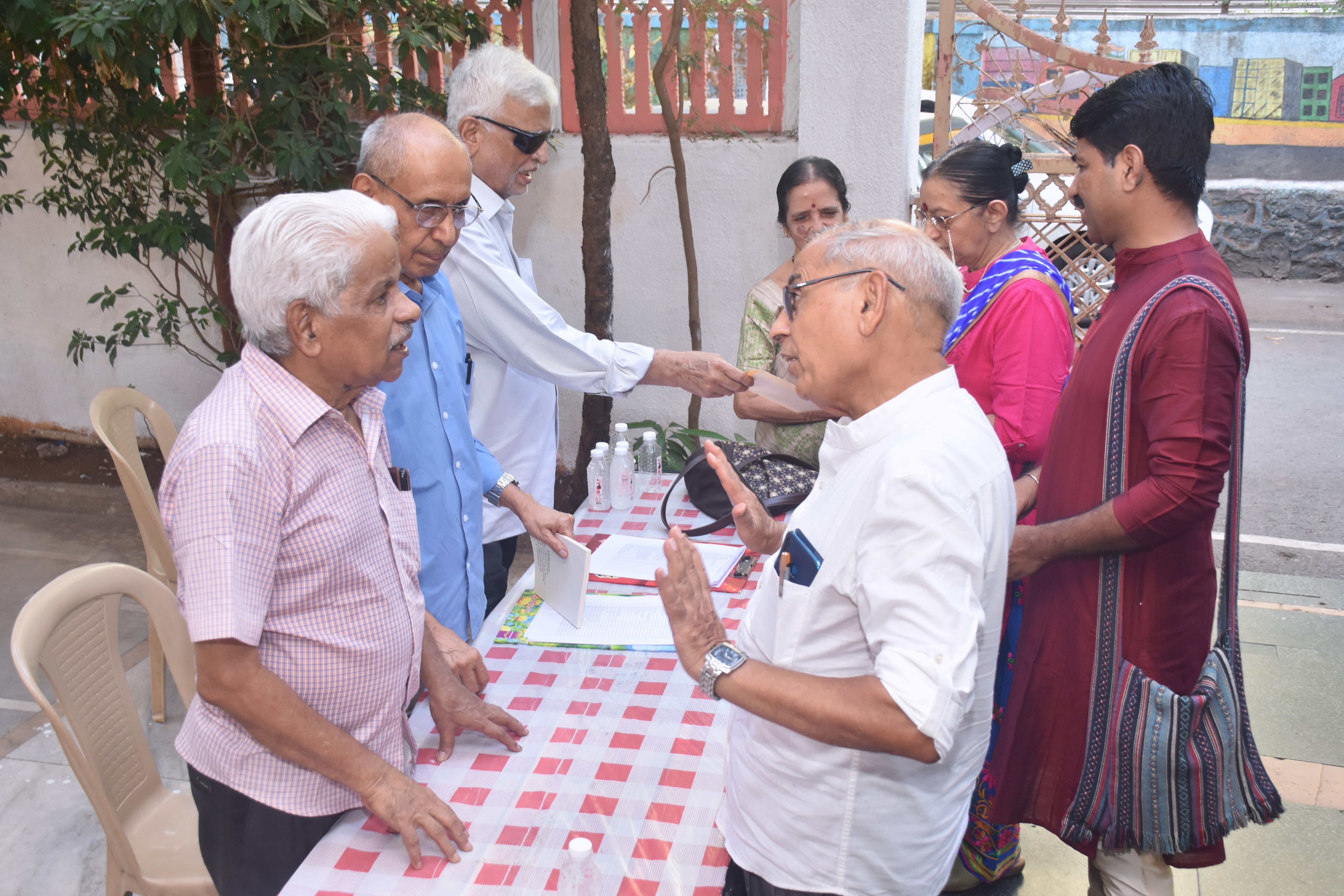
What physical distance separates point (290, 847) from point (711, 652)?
773 millimetres

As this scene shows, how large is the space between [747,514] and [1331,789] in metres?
2.52

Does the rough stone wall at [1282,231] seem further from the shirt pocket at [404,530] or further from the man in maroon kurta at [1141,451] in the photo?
the shirt pocket at [404,530]

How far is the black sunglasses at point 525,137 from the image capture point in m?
2.54

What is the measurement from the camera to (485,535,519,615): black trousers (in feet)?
8.88

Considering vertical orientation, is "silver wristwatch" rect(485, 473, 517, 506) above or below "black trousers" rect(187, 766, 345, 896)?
above

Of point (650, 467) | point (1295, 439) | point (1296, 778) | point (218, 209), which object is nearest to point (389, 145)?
point (650, 467)

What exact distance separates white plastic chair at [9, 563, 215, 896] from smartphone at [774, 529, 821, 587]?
1.27 metres

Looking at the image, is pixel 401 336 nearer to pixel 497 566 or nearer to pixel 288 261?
pixel 288 261

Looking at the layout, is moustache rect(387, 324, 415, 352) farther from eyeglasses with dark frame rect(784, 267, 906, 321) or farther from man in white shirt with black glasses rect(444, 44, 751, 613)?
man in white shirt with black glasses rect(444, 44, 751, 613)

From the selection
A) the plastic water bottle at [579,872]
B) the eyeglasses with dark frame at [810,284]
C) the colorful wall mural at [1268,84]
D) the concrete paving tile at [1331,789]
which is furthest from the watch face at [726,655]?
the colorful wall mural at [1268,84]

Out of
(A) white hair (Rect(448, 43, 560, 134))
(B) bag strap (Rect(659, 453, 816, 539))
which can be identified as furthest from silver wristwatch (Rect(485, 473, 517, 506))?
(A) white hair (Rect(448, 43, 560, 134))

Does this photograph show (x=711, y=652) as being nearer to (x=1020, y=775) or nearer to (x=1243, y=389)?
(x=1020, y=775)

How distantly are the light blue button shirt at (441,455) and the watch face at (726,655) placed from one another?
823 mm

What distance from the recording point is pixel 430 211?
6.40 feet
